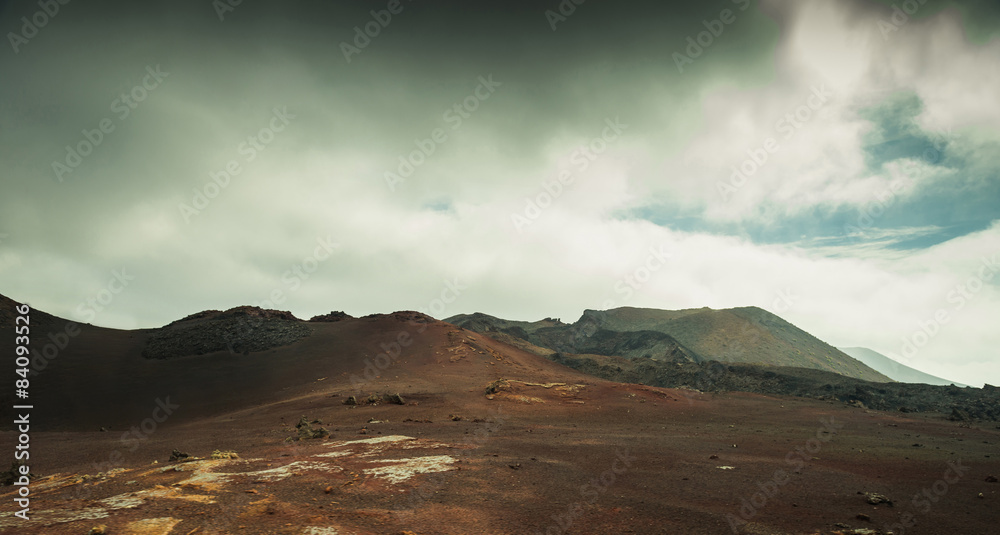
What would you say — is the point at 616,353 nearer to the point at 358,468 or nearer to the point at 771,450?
the point at 771,450

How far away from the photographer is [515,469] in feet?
42.4

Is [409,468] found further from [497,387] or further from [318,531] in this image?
[497,387]

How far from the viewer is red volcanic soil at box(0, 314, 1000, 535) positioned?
27.8 ft

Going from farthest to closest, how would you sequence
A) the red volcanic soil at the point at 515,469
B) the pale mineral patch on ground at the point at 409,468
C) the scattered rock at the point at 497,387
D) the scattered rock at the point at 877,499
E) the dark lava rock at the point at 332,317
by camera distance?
the dark lava rock at the point at 332,317
the scattered rock at the point at 497,387
the pale mineral patch on ground at the point at 409,468
the scattered rock at the point at 877,499
the red volcanic soil at the point at 515,469

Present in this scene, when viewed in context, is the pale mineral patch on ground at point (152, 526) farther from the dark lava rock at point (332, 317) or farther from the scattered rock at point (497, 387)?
the dark lava rock at point (332, 317)

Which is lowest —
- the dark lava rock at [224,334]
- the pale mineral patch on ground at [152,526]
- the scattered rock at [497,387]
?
the scattered rock at [497,387]

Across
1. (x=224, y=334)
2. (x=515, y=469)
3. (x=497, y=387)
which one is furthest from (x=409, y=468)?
(x=224, y=334)

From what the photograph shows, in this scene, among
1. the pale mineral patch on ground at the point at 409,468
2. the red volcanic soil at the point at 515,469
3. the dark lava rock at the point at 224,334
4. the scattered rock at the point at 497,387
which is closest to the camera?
the red volcanic soil at the point at 515,469

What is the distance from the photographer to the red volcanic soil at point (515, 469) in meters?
8.47

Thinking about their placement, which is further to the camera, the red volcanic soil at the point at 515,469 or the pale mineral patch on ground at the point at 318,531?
the red volcanic soil at the point at 515,469

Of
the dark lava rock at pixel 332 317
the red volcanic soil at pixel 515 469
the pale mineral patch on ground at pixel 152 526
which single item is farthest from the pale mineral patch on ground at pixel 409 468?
the dark lava rock at pixel 332 317

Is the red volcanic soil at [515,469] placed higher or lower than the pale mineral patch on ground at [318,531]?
lower

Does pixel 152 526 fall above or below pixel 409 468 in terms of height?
above

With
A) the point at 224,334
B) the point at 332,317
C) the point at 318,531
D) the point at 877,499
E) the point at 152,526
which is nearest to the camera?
the point at 152,526
